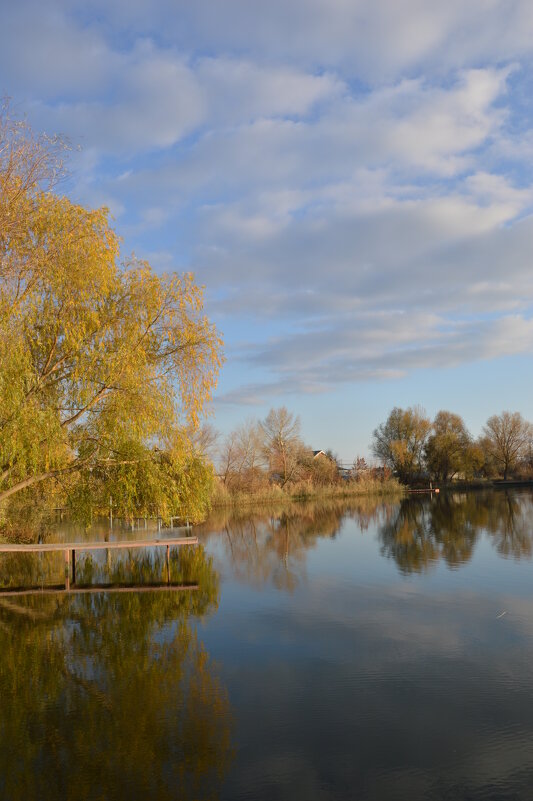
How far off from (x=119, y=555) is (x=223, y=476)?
2869 cm

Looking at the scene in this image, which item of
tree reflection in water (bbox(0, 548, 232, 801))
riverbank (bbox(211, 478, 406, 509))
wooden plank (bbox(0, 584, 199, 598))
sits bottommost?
tree reflection in water (bbox(0, 548, 232, 801))

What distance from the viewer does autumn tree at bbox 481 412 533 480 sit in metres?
78.3

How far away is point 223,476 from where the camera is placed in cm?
4941

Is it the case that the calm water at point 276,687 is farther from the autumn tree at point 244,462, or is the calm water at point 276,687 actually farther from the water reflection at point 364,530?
the autumn tree at point 244,462

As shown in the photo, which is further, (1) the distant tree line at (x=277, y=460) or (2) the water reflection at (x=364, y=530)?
(1) the distant tree line at (x=277, y=460)

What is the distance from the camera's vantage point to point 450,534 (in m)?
23.6

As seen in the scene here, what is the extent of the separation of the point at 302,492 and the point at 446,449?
86.4 ft

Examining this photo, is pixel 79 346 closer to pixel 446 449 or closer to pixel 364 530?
pixel 364 530

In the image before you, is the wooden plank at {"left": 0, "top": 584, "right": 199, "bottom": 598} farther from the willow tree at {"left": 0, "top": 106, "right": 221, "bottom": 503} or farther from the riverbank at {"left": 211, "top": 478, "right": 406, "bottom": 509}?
the riverbank at {"left": 211, "top": 478, "right": 406, "bottom": 509}

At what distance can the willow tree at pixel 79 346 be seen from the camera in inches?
439

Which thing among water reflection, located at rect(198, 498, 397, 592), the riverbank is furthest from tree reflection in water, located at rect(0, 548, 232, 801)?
the riverbank

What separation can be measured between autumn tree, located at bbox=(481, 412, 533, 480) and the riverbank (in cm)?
2811

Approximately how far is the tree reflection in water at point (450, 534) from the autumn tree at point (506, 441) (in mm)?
44851

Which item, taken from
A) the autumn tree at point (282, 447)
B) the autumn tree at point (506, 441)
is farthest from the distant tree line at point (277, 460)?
the autumn tree at point (506, 441)
